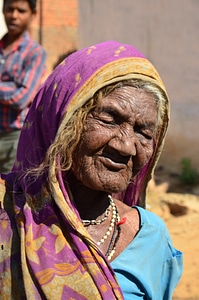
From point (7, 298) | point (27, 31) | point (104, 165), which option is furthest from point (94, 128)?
point (27, 31)

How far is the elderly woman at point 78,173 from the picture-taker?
6.96 feet

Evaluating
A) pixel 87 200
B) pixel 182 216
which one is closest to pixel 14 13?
pixel 182 216

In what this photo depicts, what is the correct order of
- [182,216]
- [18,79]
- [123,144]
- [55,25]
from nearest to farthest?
[123,144] < [18,79] < [182,216] < [55,25]

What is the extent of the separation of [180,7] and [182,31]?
31 cm

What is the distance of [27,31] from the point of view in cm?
553

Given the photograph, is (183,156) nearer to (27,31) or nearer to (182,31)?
(182,31)

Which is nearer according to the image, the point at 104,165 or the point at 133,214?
the point at 104,165

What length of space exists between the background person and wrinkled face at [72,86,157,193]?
2979mm

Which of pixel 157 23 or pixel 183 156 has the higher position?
pixel 157 23

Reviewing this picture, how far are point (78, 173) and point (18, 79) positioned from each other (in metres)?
3.10

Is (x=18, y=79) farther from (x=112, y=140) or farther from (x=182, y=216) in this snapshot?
(x=112, y=140)

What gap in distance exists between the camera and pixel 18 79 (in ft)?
17.0

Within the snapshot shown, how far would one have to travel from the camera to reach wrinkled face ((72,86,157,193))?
85.4 inches

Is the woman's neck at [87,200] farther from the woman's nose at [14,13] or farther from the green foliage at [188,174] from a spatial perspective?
the green foliage at [188,174]
